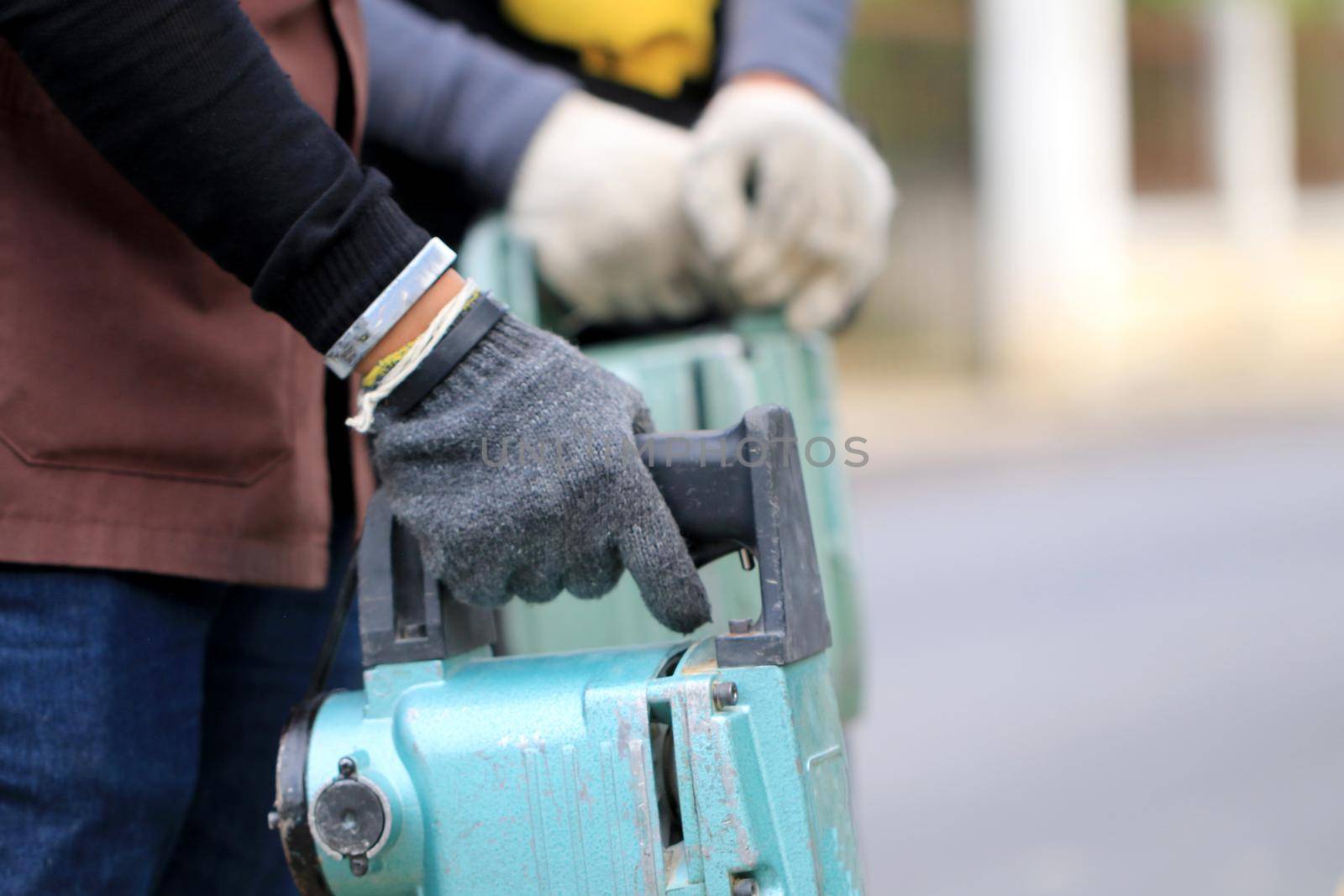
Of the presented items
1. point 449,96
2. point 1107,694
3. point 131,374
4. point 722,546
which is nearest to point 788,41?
point 449,96

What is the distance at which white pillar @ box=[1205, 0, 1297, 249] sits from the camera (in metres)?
12.9

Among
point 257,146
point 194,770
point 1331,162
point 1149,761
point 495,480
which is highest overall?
point 1331,162

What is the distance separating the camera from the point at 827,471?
1.90m

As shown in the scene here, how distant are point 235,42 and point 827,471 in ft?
3.41

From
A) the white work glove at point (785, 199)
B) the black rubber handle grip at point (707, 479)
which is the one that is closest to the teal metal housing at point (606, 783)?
the black rubber handle grip at point (707, 479)

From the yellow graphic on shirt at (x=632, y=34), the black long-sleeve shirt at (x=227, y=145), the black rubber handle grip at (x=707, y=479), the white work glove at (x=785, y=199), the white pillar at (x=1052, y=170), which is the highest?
the white pillar at (x=1052, y=170)

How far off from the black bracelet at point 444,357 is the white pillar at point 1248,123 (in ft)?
42.5

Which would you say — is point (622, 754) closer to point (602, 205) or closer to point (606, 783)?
point (606, 783)

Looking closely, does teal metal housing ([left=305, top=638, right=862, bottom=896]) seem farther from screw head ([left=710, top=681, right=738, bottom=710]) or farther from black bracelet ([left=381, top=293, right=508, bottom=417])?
black bracelet ([left=381, top=293, right=508, bottom=417])

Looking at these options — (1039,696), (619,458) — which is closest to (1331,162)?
(1039,696)

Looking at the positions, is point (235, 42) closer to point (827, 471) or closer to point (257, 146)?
point (257, 146)

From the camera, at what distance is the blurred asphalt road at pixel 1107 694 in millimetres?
3102

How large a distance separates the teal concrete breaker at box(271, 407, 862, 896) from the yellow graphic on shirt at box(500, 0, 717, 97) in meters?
0.96

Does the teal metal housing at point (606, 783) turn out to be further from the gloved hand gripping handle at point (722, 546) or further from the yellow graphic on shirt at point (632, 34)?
the yellow graphic on shirt at point (632, 34)
